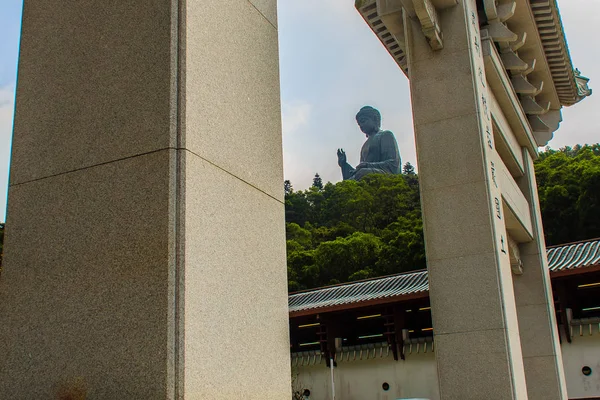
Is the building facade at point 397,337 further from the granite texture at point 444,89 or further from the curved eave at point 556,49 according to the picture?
the granite texture at point 444,89

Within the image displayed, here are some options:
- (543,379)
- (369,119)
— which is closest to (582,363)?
(543,379)

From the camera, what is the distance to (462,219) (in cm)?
1039

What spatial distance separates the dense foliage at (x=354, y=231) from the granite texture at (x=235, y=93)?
115ft

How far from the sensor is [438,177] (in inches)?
425

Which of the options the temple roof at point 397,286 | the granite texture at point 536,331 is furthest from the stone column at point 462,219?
the temple roof at point 397,286

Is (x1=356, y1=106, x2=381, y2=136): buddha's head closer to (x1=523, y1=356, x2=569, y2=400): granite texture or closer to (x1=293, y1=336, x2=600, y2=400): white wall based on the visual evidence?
(x1=293, y1=336, x2=600, y2=400): white wall

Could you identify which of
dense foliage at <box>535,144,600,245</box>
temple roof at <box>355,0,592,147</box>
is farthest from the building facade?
dense foliage at <box>535,144,600,245</box>

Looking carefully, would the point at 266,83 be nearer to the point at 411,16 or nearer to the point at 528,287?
the point at 411,16

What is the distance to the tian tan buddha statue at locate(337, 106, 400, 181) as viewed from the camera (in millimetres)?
74125

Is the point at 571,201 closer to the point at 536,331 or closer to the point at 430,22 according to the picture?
the point at 536,331

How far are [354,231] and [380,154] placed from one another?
1032 inches

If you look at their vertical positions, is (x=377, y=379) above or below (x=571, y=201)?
below

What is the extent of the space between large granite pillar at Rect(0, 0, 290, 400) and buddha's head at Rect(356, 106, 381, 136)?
74.7 m

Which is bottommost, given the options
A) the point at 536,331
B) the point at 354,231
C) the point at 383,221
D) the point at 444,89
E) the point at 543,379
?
the point at 543,379
